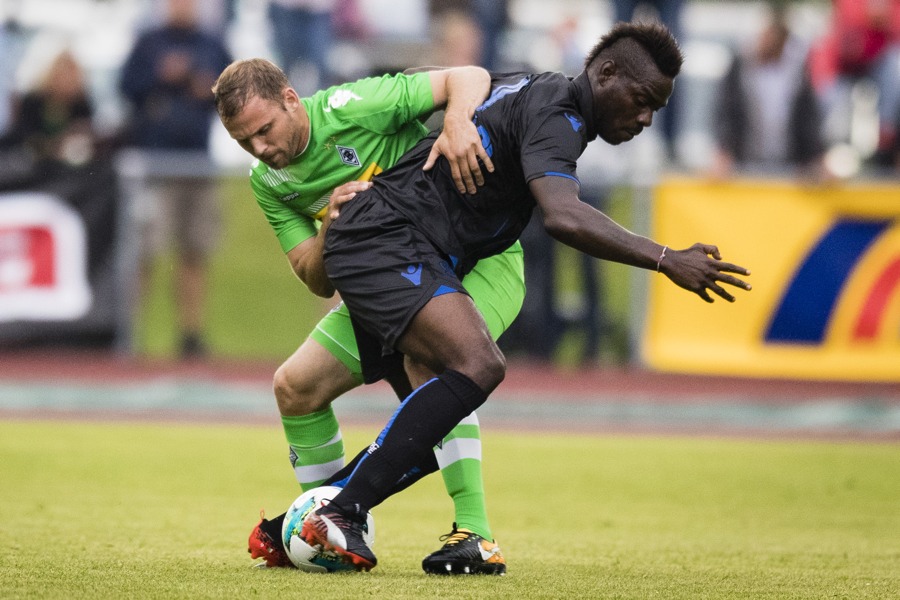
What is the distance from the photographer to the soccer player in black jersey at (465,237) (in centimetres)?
461

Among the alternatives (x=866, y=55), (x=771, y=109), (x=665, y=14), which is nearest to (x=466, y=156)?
(x=771, y=109)

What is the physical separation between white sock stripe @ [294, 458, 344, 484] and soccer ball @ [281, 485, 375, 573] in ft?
1.33

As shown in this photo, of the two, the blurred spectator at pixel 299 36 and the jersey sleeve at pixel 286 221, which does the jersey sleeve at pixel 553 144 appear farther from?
the blurred spectator at pixel 299 36

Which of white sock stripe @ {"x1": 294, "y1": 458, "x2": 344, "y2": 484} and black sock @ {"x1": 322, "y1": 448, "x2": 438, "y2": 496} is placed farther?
white sock stripe @ {"x1": 294, "y1": 458, "x2": 344, "y2": 484}

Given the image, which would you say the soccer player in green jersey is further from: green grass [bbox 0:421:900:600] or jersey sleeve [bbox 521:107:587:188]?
green grass [bbox 0:421:900:600]

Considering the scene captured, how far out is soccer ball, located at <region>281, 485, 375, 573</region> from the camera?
15.9 ft

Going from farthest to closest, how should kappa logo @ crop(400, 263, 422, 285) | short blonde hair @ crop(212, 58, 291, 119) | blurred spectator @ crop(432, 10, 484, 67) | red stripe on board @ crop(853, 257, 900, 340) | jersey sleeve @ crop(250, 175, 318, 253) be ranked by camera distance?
blurred spectator @ crop(432, 10, 484, 67) → red stripe on board @ crop(853, 257, 900, 340) → jersey sleeve @ crop(250, 175, 318, 253) → short blonde hair @ crop(212, 58, 291, 119) → kappa logo @ crop(400, 263, 422, 285)

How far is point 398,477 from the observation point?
477 centimetres

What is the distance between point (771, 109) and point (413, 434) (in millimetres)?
9045

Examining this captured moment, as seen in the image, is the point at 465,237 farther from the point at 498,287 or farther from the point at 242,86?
the point at 242,86

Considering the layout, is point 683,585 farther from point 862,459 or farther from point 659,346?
point 659,346

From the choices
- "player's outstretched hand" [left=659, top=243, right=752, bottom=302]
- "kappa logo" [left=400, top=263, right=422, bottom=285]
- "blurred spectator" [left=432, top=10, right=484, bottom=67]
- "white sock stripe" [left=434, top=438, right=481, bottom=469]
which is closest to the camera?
"player's outstretched hand" [left=659, top=243, right=752, bottom=302]

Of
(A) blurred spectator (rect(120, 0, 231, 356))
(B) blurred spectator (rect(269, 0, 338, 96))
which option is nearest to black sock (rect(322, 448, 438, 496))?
(A) blurred spectator (rect(120, 0, 231, 356))

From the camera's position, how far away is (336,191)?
16.8 ft
